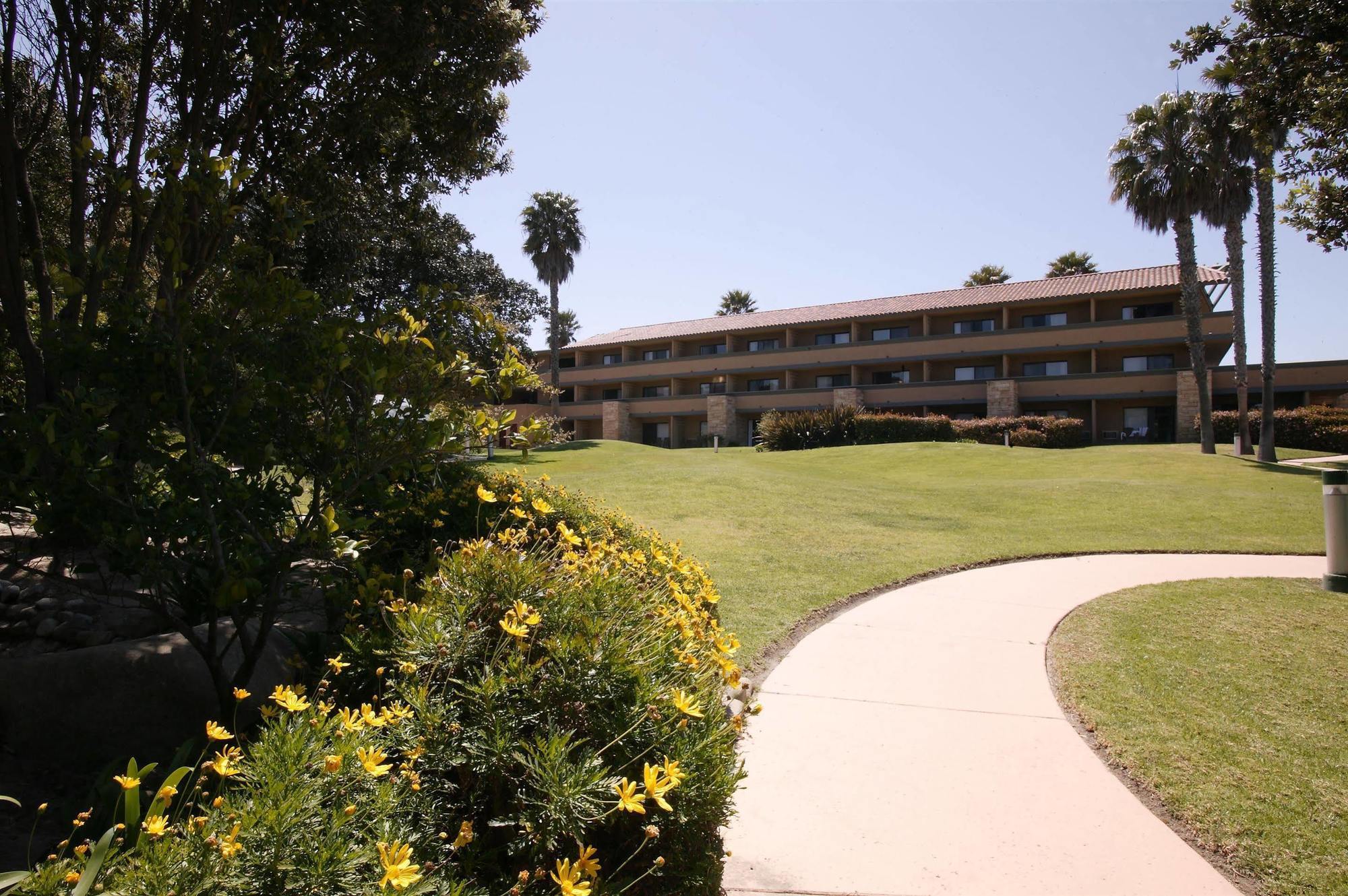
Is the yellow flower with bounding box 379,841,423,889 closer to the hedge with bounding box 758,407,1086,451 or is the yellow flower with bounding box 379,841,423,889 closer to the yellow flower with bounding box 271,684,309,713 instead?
the yellow flower with bounding box 271,684,309,713

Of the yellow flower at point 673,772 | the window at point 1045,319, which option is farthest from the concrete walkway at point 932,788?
the window at point 1045,319

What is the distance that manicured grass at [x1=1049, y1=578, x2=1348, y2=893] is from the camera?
3418mm

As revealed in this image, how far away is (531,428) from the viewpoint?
11.8 feet

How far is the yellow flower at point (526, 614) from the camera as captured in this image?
7.93 ft

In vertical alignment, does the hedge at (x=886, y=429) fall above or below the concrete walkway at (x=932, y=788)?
above

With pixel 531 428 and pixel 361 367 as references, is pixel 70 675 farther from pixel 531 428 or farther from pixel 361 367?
pixel 531 428

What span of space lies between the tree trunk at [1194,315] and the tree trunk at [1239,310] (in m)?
1.02

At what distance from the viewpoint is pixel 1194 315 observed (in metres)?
31.0

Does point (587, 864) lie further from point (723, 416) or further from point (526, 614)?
point (723, 416)

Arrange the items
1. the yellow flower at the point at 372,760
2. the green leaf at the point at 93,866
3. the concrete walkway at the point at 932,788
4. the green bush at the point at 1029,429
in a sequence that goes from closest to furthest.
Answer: the green leaf at the point at 93,866 → the yellow flower at the point at 372,760 → the concrete walkway at the point at 932,788 → the green bush at the point at 1029,429

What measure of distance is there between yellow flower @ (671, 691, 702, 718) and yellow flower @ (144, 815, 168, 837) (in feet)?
4.31

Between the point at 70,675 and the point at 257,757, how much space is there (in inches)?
93.5

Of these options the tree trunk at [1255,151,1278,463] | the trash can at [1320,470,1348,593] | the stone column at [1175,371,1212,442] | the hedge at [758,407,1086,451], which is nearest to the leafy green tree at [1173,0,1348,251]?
the trash can at [1320,470,1348,593]

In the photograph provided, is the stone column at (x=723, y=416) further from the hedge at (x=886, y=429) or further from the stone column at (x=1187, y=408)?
the stone column at (x=1187, y=408)
